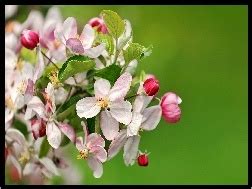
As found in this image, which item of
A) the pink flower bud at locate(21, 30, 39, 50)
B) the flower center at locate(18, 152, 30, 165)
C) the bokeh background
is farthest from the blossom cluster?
the bokeh background

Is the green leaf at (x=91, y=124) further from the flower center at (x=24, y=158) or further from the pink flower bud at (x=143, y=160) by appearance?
Answer: the flower center at (x=24, y=158)

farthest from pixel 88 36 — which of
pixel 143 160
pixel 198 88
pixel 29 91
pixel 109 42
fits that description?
pixel 198 88

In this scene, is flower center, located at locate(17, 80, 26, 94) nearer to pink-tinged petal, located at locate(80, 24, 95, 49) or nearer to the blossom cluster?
the blossom cluster

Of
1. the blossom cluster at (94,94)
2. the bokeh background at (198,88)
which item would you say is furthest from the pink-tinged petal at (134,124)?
the bokeh background at (198,88)
